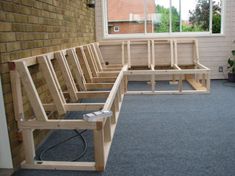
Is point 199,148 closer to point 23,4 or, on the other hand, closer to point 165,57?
point 23,4

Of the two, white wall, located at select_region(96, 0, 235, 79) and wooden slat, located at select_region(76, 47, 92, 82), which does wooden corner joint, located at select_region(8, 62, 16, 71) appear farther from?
white wall, located at select_region(96, 0, 235, 79)

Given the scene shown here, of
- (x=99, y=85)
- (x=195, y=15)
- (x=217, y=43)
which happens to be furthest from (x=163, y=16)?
(x=99, y=85)

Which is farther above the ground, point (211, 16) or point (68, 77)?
point (211, 16)

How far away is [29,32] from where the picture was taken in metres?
2.59

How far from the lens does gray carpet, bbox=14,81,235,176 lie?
228cm

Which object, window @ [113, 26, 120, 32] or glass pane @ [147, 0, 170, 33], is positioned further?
window @ [113, 26, 120, 32]

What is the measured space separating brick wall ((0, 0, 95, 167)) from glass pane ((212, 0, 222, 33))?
320 cm

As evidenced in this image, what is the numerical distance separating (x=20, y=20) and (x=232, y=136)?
2.37 m

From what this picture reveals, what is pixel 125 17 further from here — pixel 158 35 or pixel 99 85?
pixel 99 85

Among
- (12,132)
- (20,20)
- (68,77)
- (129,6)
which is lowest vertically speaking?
(12,132)

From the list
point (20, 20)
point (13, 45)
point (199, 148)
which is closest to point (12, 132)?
point (13, 45)

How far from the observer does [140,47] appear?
5.76 metres

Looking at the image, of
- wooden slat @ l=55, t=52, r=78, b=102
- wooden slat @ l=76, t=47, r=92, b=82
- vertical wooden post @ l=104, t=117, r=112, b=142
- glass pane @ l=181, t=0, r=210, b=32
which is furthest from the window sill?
vertical wooden post @ l=104, t=117, r=112, b=142

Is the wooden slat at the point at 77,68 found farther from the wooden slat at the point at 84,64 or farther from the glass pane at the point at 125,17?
the glass pane at the point at 125,17
